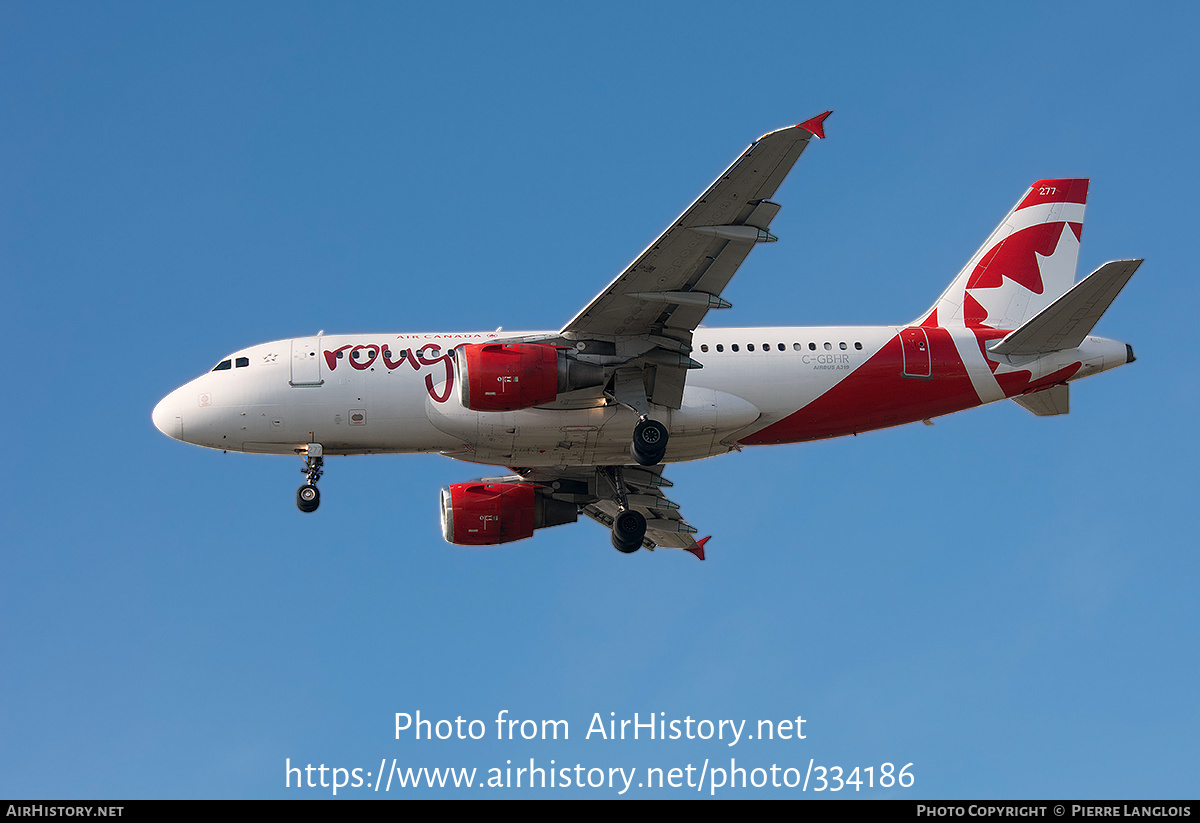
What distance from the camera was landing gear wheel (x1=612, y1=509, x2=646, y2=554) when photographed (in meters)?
38.8

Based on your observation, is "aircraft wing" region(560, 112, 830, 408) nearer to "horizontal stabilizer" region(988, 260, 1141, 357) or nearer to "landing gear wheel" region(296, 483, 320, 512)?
"landing gear wheel" region(296, 483, 320, 512)

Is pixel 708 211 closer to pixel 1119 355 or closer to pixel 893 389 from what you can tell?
pixel 893 389

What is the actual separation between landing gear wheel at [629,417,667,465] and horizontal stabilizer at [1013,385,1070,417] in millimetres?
10630

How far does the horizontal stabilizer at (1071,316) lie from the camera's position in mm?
33594

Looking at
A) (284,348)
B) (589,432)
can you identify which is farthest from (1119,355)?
(284,348)

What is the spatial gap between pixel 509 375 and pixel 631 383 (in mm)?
3518

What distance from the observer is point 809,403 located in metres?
36.1

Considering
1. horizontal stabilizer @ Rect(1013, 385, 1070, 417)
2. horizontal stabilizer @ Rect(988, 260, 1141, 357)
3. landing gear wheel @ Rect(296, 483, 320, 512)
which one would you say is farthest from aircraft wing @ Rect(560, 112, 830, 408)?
horizontal stabilizer @ Rect(1013, 385, 1070, 417)

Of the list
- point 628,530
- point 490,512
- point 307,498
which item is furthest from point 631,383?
point 307,498

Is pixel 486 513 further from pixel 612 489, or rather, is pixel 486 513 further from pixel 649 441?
pixel 649 441

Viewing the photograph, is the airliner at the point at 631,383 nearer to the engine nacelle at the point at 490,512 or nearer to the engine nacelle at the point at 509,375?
the engine nacelle at the point at 509,375

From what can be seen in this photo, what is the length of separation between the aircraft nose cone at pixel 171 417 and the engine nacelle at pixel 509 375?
8.54m

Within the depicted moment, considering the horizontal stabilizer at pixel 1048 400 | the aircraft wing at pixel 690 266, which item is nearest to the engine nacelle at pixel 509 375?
the aircraft wing at pixel 690 266

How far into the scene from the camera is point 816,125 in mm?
27781
